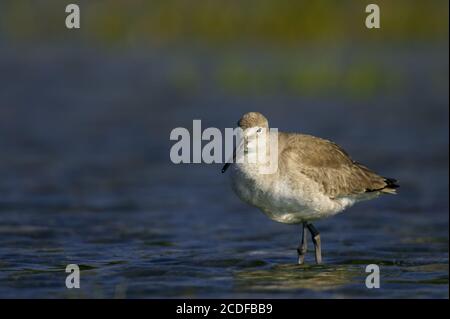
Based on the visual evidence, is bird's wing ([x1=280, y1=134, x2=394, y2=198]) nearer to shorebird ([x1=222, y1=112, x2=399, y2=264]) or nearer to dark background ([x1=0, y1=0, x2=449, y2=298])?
shorebird ([x1=222, y1=112, x2=399, y2=264])

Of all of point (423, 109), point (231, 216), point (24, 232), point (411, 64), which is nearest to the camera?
point (24, 232)

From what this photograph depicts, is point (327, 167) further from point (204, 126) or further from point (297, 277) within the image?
point (204, 126)

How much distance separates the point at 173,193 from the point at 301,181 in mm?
5029

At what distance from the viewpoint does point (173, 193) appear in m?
14.7

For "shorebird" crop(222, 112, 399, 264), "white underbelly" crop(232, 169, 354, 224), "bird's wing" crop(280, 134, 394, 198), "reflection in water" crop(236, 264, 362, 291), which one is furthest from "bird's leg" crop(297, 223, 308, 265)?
"bird's wing" crop(280, 134, 394, 198)

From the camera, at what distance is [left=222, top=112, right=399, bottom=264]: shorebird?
970cm

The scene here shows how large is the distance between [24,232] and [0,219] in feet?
2.64

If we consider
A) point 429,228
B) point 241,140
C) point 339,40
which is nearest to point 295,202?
point 241,140

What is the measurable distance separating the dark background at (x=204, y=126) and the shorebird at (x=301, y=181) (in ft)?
2.07

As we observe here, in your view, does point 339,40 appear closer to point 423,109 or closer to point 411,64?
point 411,64

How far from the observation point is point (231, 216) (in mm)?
13562

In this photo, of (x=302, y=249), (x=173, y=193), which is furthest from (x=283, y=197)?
(x=173, y=193)

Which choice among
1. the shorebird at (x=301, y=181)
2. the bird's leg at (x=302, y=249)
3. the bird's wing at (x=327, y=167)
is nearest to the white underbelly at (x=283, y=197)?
the shorebird at (x=301, y=181)

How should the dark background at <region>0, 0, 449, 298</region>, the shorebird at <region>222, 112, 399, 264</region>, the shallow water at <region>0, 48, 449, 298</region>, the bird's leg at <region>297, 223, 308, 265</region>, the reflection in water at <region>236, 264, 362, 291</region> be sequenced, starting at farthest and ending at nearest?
the bird's leg at <region>297, 223, 308, 265</region> → the dark background at <region>0, 0, 449, 298</region> → the shallow water at <region>0, 48, 449, 298</region> → the shorebird at <region>222, 112, 399, 264</region> → the reflection in water at <region>236, 264, 362, 291</region>
